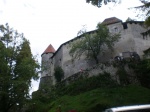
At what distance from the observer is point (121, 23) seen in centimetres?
4375

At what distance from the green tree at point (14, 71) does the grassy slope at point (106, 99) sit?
3.57 meters

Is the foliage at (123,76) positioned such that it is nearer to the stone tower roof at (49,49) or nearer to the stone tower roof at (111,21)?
the stone tower roof at (111,21)

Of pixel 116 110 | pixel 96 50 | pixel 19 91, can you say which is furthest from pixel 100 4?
pixel 96 50

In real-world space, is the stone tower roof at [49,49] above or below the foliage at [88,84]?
above

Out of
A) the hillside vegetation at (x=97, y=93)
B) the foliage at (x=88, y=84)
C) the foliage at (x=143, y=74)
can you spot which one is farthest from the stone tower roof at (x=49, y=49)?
the foliage at (x=143, y=74)

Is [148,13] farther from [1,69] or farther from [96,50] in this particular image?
[96,50]

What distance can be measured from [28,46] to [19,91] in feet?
18.9

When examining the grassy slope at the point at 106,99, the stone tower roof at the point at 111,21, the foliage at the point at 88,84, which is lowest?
the grassy slope at the point at 106,99

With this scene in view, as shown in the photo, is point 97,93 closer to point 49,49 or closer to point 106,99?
point 106,99

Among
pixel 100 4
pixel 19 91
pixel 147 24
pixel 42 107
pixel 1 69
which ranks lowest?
pixel 42 107

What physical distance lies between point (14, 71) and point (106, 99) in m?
8.87

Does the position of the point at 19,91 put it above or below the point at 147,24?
below

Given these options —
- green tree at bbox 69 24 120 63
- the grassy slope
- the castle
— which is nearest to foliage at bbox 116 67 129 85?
the grassy slope

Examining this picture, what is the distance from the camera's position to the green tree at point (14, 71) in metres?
23.1
